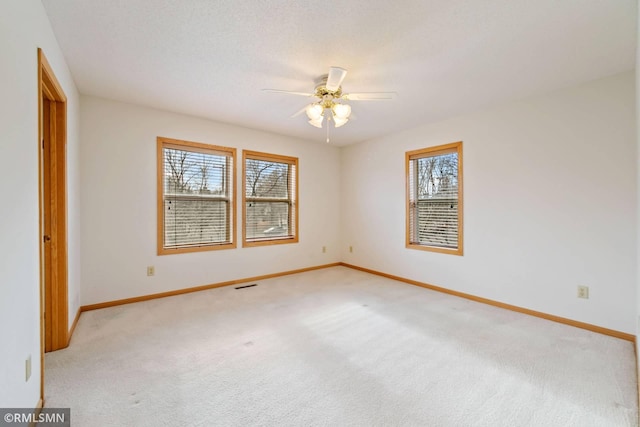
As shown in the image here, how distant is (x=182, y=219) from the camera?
3.82 m

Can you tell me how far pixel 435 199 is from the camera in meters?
4.07

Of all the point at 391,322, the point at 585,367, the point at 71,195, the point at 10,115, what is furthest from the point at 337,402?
the point at 71,195

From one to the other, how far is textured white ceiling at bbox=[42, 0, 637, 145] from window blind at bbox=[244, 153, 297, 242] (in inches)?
57.9

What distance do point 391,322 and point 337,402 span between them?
4.42 ft

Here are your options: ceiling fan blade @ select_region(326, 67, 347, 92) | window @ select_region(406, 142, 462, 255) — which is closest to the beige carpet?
window @ select_region(406, 142, 462, 255)

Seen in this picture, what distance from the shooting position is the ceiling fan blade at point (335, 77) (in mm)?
2125

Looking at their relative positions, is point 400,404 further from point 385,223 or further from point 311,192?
point 311,192

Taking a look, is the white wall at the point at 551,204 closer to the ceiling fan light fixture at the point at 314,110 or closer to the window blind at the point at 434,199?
the window blind at the point at 434,199

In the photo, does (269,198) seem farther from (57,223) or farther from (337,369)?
(337,369)

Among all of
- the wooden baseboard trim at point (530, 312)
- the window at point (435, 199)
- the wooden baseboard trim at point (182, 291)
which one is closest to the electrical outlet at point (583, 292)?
the wooden baseboard trim at point (530, 312)

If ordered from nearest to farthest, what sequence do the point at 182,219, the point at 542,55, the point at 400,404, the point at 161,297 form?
the point at 400,404 < the point at 542,55 < the point at 161,297 < the point at 182,219

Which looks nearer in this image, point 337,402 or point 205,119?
point 337,402

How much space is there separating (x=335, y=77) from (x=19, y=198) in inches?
82.8

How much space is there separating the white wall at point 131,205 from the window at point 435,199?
254 cm
